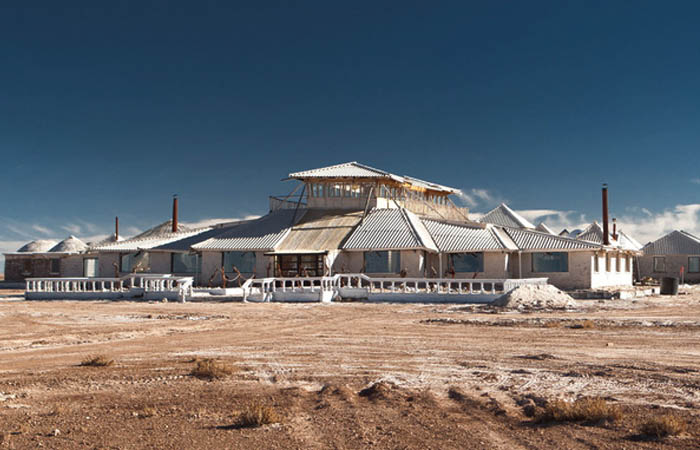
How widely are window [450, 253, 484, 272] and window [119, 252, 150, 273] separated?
20.9 metres

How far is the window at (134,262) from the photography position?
45.5 metres

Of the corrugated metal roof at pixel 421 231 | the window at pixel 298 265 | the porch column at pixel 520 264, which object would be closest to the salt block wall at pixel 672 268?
the porch column at pixel 520 264

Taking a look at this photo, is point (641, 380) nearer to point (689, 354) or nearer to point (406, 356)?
point (689, 354)

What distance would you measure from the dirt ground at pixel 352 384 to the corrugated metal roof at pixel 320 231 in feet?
64.7

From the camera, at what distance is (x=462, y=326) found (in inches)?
733

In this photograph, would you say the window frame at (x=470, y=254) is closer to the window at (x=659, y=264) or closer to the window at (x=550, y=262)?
the window at (x=550, y=262)

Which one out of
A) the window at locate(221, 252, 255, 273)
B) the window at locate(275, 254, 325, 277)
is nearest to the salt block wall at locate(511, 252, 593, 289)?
the window at locate(275, 254, 325, 277)

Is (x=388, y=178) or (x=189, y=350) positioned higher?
(x=388, y=178)

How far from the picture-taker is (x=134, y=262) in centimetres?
4575

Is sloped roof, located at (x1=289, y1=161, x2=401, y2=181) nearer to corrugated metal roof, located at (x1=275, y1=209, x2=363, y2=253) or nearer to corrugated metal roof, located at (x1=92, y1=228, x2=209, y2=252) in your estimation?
corrugated metal roof, located at (x1=275, y1=209, x2=363, y2=253)

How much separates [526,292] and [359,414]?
1960 centimetres

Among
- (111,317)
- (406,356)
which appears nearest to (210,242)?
(111,317)

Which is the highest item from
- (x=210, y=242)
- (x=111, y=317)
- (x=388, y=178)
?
(x=388, y=178)

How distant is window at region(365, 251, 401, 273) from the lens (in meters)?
37.6
